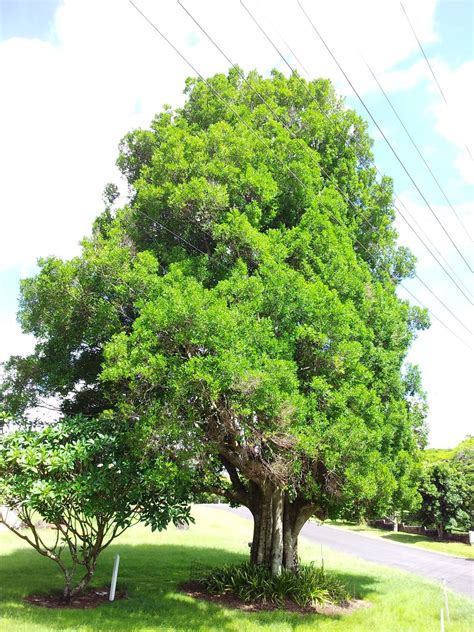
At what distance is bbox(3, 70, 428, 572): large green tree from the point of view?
35.9ft

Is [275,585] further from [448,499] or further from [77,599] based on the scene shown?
[448,499]

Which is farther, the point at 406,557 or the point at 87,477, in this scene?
the point at 406,557

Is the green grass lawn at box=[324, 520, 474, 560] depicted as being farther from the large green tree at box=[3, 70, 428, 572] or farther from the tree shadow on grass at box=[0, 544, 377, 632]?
the large green tree at box=[3, 70, 428, 572]

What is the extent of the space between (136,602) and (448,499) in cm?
2689

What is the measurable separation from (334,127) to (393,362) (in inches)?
326

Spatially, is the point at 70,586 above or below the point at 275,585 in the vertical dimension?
below

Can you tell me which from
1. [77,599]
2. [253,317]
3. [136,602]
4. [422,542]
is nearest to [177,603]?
[136,602]

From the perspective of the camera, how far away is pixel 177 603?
39.7 ft

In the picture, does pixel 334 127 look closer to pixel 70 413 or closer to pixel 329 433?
pixel 329 433

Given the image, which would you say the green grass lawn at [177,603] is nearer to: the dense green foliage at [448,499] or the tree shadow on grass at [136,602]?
the tree shadow on grass at [136,602]

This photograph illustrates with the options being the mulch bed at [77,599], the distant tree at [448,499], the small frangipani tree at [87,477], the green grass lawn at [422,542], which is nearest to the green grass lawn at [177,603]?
the mulch bed at [77,599]

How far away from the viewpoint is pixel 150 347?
11.1 metres

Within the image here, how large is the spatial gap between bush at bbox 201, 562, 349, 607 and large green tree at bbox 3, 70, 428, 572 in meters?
0.49

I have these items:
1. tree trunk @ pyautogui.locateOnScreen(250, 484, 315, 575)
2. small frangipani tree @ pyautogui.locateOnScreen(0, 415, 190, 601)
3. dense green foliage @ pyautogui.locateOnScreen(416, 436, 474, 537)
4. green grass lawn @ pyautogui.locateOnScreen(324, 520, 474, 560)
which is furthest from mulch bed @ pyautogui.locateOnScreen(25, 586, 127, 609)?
dense green foliage @ pyautogui.locateOnScreen(416, 436, 474, 537)
